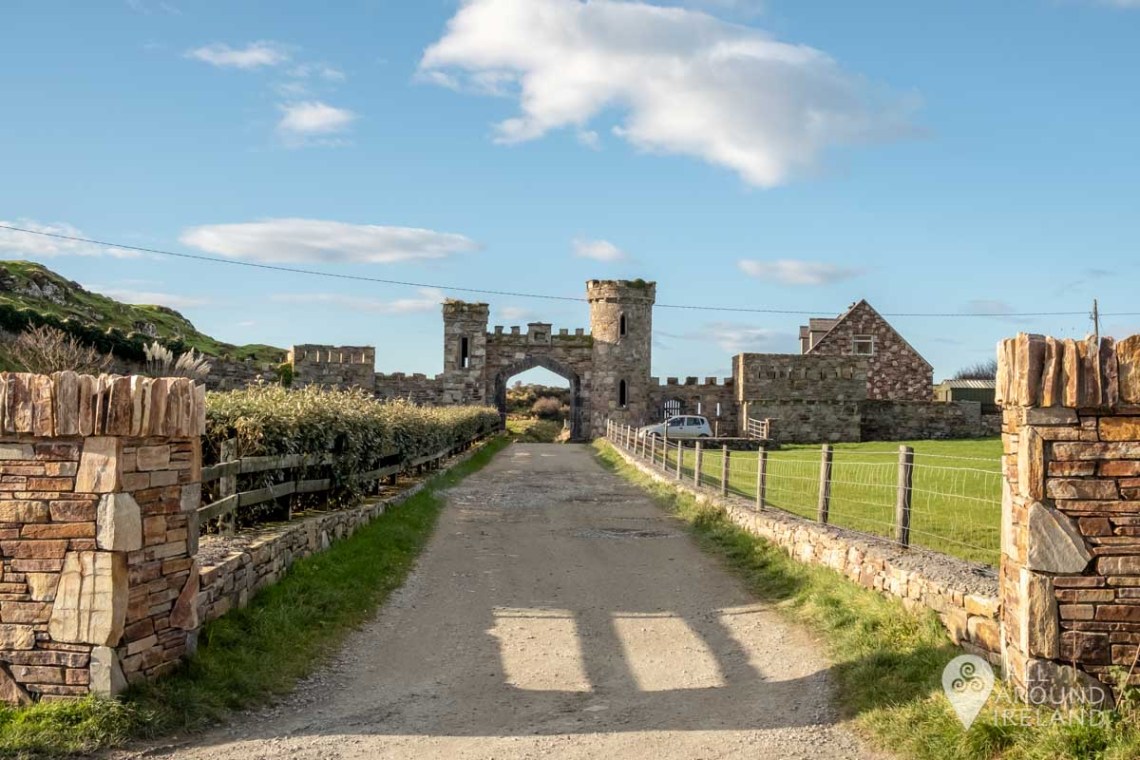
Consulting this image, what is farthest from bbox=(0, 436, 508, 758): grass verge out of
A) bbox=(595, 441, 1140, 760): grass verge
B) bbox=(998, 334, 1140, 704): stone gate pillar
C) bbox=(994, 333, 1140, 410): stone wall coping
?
bbox=(994, 333, 1140, 410): stone wall coping

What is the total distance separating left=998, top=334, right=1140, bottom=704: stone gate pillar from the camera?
17.3 ft

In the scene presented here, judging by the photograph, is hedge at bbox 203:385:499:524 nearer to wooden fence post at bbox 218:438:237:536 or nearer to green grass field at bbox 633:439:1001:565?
wooden fence post at bbox 218:438:237:536

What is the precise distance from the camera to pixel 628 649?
752 cm

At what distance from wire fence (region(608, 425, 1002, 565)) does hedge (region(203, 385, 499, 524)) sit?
17.9ft

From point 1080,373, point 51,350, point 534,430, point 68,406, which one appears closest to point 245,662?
point 68,406

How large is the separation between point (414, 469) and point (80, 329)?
89.2 feet

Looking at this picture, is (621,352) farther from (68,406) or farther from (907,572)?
(68,406)

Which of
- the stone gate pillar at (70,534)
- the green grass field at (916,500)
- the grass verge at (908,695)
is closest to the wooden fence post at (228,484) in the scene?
the stone gate pillar at (70,534)

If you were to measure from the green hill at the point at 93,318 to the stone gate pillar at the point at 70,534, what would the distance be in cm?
3612

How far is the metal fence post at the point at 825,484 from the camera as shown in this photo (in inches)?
399

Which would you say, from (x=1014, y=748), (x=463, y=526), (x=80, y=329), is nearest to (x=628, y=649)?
(x=1014, y=748)

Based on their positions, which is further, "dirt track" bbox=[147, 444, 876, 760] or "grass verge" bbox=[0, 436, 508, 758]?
"dirt track" bbox=[147, 444, 876, 760]

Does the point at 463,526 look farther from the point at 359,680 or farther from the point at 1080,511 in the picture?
the point at 1080,511

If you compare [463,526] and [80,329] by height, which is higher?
[80,329]
